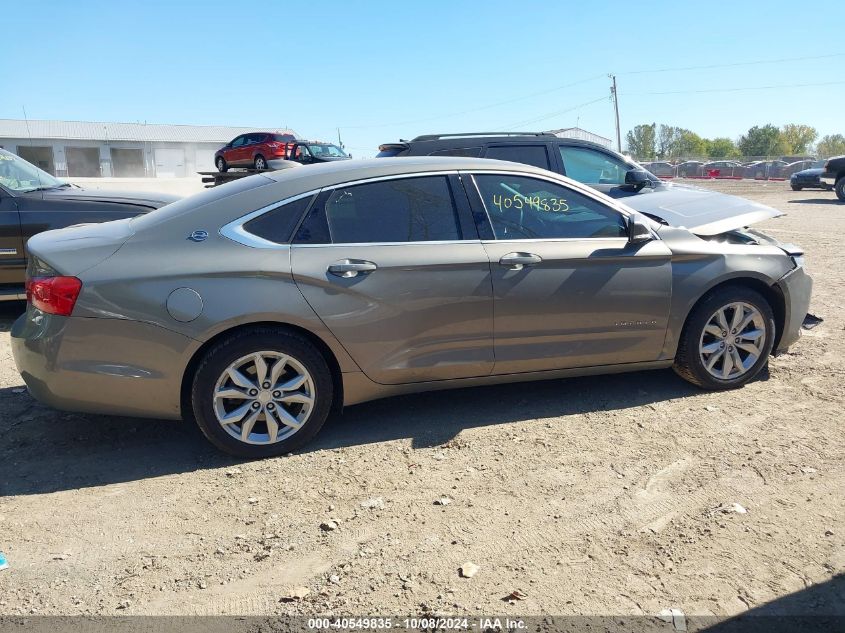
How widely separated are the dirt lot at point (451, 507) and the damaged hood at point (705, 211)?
4.00ft

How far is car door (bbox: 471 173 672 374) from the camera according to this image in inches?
171

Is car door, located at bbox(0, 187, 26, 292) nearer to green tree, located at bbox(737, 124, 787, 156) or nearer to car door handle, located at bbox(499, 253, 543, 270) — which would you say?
car door handle, located at bbox(499, 253, 543, 270)

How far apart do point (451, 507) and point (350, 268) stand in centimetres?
145

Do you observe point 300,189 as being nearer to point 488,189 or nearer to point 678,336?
point 488,189

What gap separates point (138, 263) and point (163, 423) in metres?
1.27

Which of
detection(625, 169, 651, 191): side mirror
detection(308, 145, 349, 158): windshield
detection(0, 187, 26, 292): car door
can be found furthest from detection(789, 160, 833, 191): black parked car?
detection(0, 187, 26, 292): car door

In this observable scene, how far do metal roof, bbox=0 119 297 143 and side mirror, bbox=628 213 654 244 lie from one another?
191 feet

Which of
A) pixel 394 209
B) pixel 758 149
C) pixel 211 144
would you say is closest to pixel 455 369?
pixel 394 209

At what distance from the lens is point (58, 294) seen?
373 cm

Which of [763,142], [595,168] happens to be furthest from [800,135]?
[595,168]

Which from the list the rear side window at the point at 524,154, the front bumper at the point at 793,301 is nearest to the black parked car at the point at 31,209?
the rear side window at the point at 524,154

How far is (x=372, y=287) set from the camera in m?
→ 4.05

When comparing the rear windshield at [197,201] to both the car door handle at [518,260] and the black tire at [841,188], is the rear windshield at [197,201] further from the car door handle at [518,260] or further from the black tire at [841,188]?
the black tire at [841,188]

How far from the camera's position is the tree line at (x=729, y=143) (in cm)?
10612
